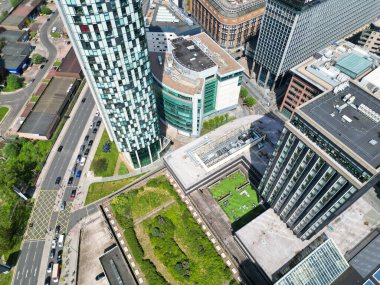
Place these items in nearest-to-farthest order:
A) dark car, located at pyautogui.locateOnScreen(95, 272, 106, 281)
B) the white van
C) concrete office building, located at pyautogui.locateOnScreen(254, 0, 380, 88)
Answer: dark car, located at pyautogui.locateOnScreen(95, 272, 106, 281) → the white van → concrete office building, located at pyautogui.locateOnScreen(254, 0, 380, 88)

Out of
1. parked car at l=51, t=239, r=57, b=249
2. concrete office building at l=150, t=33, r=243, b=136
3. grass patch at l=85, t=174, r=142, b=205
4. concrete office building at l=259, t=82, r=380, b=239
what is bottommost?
parked car at l=51, t=239, r=57, b=249

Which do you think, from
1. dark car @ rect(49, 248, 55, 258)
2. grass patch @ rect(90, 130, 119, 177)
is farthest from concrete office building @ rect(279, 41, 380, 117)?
dark car @ rect(49, 248, 55, 258)

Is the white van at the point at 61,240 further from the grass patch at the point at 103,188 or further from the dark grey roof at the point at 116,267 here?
the dark grey roof at the point at 116,267

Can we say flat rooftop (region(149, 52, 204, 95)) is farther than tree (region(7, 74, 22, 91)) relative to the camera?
No

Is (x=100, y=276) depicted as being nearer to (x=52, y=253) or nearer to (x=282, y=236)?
(x=52, y=253)

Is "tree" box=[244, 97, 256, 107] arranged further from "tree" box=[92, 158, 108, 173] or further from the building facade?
"tree" box=[92, 158, 108, 173]

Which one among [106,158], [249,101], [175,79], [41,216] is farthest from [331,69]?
[41,216]

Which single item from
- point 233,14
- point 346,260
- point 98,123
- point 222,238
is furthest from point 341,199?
point 233,14
